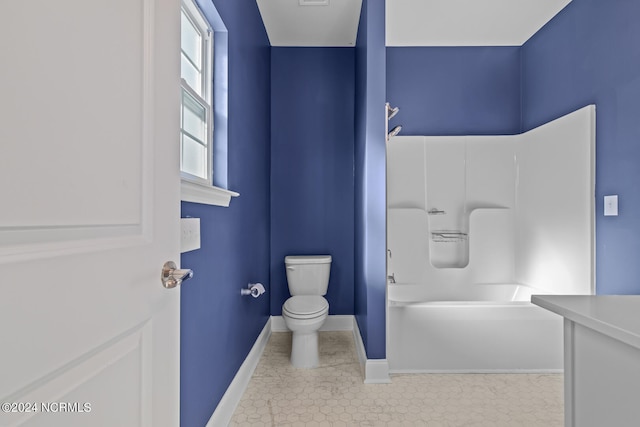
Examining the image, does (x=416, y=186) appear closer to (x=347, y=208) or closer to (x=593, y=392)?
(x=347, y=208)

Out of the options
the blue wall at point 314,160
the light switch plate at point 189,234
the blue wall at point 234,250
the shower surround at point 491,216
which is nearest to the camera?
the light switch plate at point 189,234

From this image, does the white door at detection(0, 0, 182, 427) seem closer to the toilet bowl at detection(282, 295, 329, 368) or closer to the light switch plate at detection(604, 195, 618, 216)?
the toilet bowl at detection(282, 295, 329, 368)

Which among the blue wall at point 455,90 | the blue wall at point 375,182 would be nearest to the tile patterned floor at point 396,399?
the blue wall at point 375,182

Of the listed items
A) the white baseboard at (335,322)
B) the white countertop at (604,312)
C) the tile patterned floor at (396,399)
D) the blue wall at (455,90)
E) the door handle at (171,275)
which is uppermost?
the blue wall at (455,90)

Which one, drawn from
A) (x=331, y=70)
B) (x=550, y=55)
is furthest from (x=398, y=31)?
(x=550, y=55)

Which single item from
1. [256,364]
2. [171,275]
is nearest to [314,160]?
[256,364]

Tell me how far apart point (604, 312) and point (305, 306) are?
1.75 metres

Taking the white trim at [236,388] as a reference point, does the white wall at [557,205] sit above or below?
above

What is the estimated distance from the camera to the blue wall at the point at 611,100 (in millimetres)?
1891

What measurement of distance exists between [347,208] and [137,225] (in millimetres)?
2585

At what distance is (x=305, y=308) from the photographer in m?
2.29

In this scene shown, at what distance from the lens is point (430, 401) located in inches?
73.3

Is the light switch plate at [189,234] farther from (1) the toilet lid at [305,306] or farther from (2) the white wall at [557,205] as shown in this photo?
(2) the white wall at [557,205]

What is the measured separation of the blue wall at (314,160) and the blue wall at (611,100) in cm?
172
